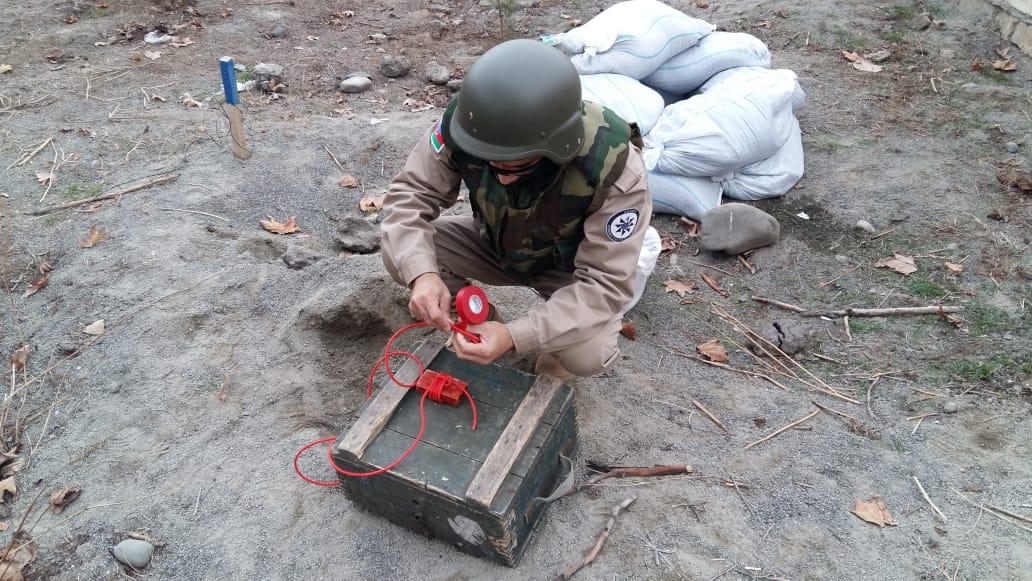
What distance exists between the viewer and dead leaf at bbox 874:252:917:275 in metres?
3.25

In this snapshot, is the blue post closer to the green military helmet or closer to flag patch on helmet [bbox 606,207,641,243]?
the green military helmet

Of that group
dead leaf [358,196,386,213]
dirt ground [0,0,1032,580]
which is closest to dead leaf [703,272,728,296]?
dirt ground [0,0,1032,580]

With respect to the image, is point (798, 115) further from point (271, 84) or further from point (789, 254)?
point (271, 84)

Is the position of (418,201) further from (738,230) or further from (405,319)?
(738,230)

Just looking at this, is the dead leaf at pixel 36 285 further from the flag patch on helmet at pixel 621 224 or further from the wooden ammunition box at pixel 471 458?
the flag patch on helmet at pixel 621 224

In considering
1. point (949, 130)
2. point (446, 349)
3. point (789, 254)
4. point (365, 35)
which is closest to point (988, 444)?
point (789, 254)

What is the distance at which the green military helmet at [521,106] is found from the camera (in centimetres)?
182

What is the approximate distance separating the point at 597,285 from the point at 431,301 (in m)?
0.51

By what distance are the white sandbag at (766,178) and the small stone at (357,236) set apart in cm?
198

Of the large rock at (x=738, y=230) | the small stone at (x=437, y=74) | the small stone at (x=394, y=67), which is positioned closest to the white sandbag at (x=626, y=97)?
the large rock at (x=738, y=230)

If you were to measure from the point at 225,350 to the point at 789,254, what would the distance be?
8.79ft

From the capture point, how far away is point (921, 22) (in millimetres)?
5539

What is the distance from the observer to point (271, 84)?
16.6 feet

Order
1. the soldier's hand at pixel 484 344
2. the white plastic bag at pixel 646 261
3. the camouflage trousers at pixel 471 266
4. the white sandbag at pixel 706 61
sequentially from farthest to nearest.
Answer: the white sandbag at pixel 706 61
the white plastic bag at pixel 646 261
the camouflage trousers at pixel 471 266
the soldier's hand at pixel 484 344
